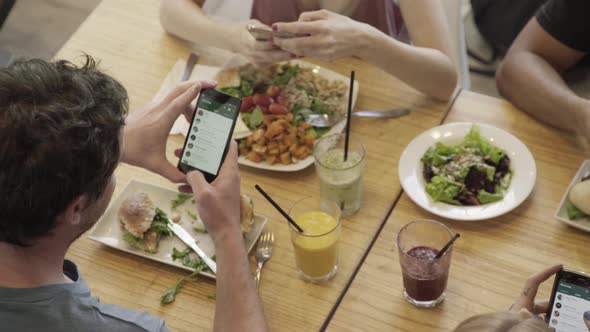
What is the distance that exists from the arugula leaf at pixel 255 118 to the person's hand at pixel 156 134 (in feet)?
0.63

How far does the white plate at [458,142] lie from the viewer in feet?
4.87

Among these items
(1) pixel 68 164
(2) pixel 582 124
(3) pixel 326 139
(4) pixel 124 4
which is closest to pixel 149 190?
(3) pixel 326 139

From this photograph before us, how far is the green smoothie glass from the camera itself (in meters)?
1.49

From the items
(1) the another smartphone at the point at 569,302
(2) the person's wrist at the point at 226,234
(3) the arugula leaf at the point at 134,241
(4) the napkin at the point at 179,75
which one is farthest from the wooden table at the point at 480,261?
(4) the napkin at the point at 179,75

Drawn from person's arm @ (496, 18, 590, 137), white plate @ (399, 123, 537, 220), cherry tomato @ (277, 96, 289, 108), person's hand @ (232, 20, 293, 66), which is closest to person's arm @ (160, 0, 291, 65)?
person's hand @ (232, 20, 293, 66)

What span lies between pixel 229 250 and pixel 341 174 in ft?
1.05

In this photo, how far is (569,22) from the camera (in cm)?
187

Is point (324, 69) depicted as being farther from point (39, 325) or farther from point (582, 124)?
point (39, 325)

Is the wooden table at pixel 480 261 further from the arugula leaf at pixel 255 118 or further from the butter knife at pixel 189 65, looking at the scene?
the butter knife at pixel 189 65

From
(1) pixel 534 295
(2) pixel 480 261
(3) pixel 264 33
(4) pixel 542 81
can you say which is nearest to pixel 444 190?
(2) pixel 480 261

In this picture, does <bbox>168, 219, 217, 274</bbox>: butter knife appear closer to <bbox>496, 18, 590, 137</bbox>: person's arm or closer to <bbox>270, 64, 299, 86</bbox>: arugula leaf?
<bbox>270, 64, 299, 86</bbox>: arugula leaf

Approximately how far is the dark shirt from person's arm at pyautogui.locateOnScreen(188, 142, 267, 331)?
3.52 feet

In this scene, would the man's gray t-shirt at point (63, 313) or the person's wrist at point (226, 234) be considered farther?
the person's wrist at point (226, 234)

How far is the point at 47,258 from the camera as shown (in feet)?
3.79
